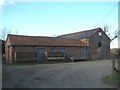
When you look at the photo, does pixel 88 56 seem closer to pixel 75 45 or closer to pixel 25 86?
pixel 75 45

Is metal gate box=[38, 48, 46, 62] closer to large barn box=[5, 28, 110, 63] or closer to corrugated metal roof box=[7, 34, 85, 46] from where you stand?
large barn box=[5, 28, 110, 63]

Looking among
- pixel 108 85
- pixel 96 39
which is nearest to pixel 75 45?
pixel 96 39

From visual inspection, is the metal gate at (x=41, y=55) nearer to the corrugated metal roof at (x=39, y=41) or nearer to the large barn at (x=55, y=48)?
the large barn at (x=55, y=48)

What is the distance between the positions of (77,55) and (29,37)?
359 inches

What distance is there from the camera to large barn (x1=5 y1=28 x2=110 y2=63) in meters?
32.3

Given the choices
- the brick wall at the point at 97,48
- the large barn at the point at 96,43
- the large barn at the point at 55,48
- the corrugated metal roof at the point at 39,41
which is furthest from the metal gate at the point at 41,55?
the brick wall at the point at 97,48

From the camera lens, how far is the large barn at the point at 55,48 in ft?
106

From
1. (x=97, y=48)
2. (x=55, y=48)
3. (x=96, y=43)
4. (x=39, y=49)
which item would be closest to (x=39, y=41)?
(x=39, y=49)

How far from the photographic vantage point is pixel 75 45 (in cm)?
3947

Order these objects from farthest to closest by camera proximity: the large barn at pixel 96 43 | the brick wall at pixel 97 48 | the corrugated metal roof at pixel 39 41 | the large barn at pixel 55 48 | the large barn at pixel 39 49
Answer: the brick wall at pixel 97 48, the large barn at pixel 96 43, the corrugated metal roof at pixel 39 41, the large barn at pixel 55 48, the large barn at pixel 39 49

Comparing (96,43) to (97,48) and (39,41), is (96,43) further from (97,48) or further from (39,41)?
(39,41)

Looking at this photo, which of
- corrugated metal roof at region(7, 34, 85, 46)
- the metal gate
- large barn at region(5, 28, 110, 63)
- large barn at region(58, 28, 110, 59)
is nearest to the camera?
large barn at region(5, 28, 110, 63)

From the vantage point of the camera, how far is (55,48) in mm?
36656

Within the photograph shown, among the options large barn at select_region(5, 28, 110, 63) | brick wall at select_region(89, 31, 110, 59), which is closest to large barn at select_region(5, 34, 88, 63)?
large barn at select_region(5, 28, 110, 63)
